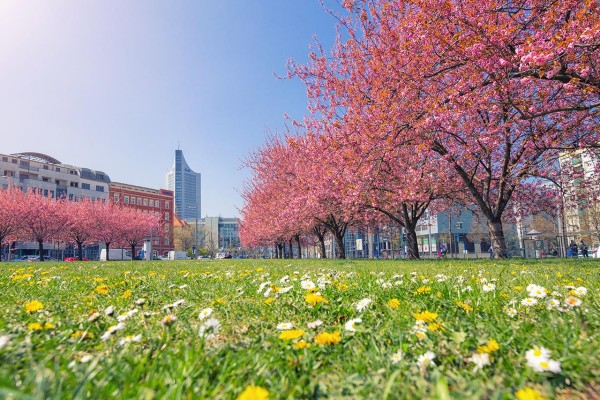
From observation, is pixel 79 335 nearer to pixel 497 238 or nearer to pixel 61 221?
pixel 497 238

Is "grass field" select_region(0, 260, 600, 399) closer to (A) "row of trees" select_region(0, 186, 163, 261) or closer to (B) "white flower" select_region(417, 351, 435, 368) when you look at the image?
(B) "white flower" select_region(417, 351, 435, 368)

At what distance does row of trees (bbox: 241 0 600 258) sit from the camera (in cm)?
781

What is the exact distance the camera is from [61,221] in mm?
39875

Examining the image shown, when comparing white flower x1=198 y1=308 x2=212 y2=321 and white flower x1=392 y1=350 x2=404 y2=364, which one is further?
white flower x1=198 y1=308 x2=212 y2=321

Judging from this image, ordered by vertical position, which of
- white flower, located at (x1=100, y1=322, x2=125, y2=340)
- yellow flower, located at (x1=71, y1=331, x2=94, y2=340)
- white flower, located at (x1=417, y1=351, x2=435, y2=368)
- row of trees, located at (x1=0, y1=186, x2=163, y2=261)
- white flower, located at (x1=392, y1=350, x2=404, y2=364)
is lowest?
white flower, located at (x1=392, y1=350, x2=404, y2=364)

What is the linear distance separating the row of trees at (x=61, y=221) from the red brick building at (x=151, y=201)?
37.6 meters

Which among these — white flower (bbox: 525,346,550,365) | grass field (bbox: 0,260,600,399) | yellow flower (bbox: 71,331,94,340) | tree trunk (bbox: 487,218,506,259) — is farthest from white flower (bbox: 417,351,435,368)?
tree trunk (bbox: 487,218,506,259)

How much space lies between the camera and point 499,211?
53.2 ft

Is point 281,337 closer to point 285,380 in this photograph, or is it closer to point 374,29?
point 285,380

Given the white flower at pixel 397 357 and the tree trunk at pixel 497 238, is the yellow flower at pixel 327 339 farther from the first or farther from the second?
the tree trunk at pixel 497 238

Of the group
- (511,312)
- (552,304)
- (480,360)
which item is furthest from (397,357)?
(552,304)

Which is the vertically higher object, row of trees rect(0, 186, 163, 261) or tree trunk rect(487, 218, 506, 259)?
row of trees rect(0, 186, 163, 261)

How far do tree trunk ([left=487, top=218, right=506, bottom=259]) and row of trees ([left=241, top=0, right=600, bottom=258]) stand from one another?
0.05 metres

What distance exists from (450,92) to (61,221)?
44.4 m
